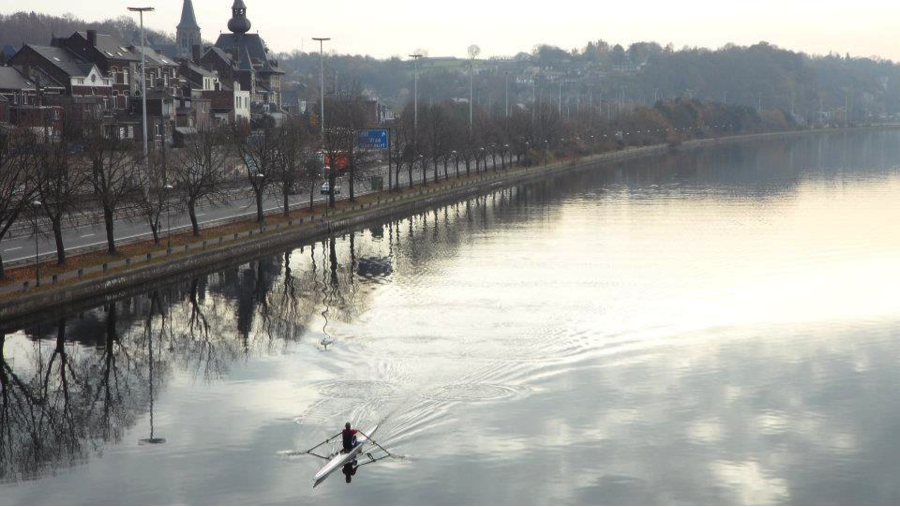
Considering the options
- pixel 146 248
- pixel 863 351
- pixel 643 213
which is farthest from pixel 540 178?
pixel 863 351

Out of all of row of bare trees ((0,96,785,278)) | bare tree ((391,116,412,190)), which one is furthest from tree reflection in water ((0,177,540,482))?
bare tree ((391,116,412,190))

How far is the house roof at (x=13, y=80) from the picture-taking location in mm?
90125

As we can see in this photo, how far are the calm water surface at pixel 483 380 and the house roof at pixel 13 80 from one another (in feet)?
132

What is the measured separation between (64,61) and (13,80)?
851cm

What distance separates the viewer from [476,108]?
17700cm

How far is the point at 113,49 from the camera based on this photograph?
106m

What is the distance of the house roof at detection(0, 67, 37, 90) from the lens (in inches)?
3548

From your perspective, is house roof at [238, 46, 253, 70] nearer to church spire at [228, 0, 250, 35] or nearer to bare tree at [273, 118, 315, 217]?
church spire at [228, 0, 250, 35]

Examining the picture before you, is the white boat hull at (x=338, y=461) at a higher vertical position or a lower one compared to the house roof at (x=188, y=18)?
lower

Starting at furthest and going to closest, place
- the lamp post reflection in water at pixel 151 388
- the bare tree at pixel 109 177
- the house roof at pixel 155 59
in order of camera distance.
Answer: the house roof at pixel 155 59
the bare tree at pixel 109 177
the lamp post reflection in water at pixel 151 388

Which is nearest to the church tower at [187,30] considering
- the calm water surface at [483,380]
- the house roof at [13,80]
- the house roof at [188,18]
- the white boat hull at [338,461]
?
the house roof at [188,18]

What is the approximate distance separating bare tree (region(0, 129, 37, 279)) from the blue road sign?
30.4 meters

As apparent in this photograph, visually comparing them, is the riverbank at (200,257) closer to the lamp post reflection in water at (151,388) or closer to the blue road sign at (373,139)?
the lamp post reflection in water at (151,388)

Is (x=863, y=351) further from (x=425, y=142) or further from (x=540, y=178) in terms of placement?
(x=540, y=178)
